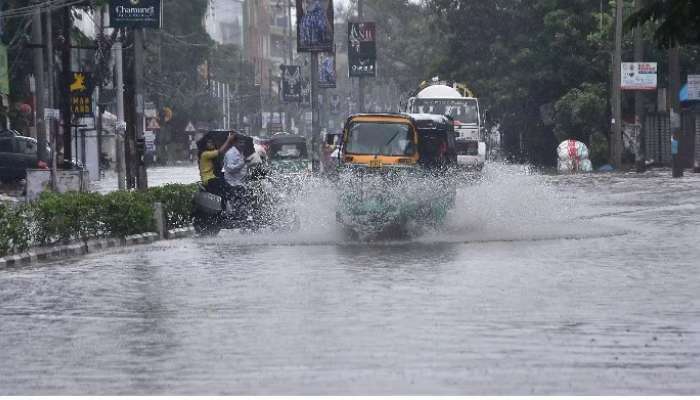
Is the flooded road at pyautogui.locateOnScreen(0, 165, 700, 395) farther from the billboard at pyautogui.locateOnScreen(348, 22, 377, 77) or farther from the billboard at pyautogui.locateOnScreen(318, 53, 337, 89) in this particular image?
the billboard at pyautogui.locateOnScreen(318, 53, 337, 89)

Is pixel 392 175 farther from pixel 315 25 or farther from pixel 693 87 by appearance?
pixel 693 87

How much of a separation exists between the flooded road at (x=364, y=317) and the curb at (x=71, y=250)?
598 mm

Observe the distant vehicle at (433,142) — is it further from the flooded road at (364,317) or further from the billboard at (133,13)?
the billboard at (133,13)

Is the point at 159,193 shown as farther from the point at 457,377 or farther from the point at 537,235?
the point at 457,377

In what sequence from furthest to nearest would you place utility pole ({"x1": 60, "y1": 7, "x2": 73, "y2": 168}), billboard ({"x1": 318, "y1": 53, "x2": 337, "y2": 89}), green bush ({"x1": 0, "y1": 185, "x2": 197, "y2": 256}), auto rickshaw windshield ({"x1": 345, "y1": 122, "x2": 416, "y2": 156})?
billboard ({"x1": 318, "y1": 53, "x2": 337, "y2": 89}), utility pole ({"x1": 60, "y1": 7, "x2": 73, "y2": 168}), auto rickshaw windshield ({"x1": 345, "y1": 122, "x2": 416, "y2": 156}), green bush ({"x1": 0, "y1": 185, "x2": 197, "y2": 256})

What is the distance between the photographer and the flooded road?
32.6 ft

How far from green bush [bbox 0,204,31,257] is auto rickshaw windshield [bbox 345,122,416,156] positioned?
7.02 m

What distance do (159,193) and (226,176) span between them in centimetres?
132

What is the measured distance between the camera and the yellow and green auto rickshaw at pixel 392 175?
23.8m

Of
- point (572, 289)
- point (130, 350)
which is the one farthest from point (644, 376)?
point (572, 289)

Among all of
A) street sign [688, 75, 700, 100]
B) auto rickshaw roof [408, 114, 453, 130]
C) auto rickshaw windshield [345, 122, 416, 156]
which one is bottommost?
auto rickshaw windshield [345, 122, 416, 156]

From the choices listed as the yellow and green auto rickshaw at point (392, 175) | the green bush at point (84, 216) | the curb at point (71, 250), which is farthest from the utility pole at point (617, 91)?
the curb at point (71, 250)

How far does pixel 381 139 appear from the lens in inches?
1056

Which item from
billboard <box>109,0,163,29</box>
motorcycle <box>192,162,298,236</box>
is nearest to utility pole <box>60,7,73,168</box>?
billboard <box>109,0,163,29</box>
